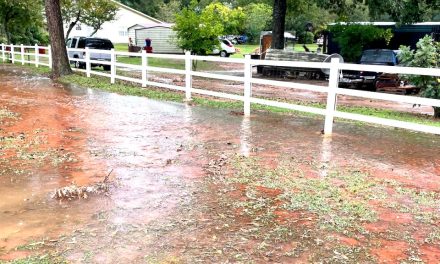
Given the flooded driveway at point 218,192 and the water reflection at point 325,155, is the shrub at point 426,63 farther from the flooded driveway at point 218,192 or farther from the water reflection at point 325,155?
the water reflection at point 325,155

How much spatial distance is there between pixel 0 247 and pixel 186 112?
22.1 ft

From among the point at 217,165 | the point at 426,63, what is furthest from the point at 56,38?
→ the point at 217,165

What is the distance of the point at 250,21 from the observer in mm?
62562

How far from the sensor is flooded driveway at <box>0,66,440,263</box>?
362 centimetres

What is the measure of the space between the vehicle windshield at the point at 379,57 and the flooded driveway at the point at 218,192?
12.4 m

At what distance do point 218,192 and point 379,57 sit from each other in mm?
17366

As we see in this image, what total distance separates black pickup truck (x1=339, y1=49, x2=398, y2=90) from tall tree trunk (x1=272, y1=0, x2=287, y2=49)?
249 inches

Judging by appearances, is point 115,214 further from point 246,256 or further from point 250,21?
point 250,21

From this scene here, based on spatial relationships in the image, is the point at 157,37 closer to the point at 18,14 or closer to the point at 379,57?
the point at 18,14

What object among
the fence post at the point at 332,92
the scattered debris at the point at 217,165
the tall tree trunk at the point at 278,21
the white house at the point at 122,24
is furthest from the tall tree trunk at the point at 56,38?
the white house at the point at 122,24

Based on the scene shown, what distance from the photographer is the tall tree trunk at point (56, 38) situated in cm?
1745

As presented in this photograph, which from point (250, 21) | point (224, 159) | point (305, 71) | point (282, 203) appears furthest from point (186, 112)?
point (250, 21)

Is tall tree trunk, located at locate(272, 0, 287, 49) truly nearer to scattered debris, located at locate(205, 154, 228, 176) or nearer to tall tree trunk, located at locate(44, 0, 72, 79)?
tall tree trunk, located at locate(44, 0, 72, 79)

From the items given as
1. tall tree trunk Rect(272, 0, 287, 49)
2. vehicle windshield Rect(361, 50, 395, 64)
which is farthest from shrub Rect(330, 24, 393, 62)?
vehicle windshield Rect(361, 50, 395, 64)
